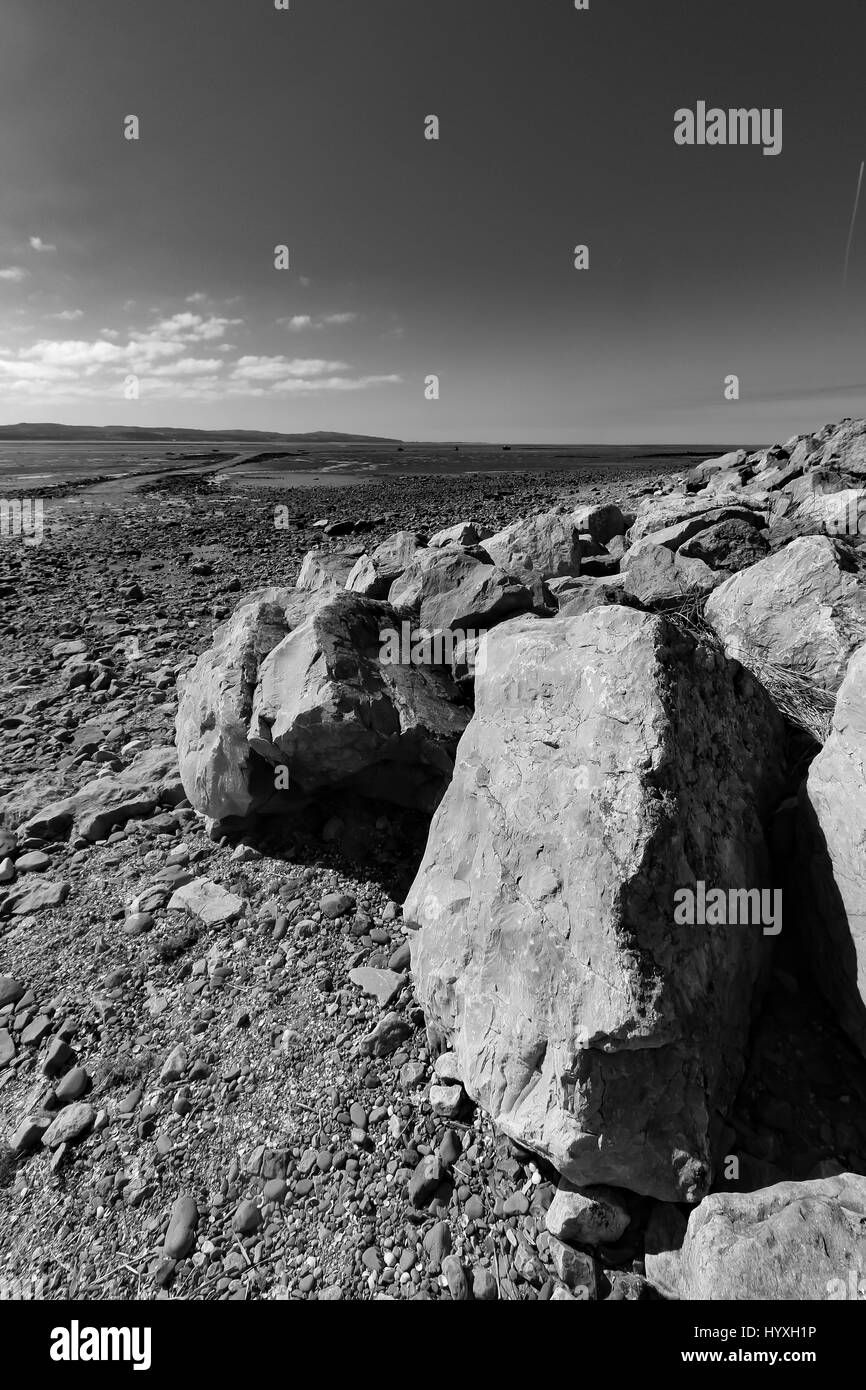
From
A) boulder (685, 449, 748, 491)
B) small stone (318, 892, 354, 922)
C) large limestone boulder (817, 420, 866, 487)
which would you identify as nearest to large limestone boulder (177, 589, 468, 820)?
small stone (318, 892, 354, 922)

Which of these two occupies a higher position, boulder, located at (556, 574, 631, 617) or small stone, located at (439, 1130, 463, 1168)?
boulder, located at (556, 574, 631, 617)

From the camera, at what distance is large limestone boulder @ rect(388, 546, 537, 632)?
567 centimetres

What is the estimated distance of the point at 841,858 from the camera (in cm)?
276

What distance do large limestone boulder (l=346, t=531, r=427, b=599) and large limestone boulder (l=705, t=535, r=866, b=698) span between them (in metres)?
3.46

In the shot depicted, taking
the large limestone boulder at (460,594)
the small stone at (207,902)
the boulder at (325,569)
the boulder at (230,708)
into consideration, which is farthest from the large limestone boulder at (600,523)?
the small stone at (207,902)

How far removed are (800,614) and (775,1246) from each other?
3757 millimetres

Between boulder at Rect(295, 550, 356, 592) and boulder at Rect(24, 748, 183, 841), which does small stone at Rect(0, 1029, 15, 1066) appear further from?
boulder at Rect(295, 550, 356, 592)

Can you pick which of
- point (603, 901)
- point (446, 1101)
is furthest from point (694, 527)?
point (446, 1101)

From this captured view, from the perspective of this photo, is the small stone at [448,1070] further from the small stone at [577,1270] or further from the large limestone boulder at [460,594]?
the large limestone boulder at [460,594]

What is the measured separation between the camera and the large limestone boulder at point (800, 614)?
13.7 feet

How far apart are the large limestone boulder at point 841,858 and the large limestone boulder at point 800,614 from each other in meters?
1.21
